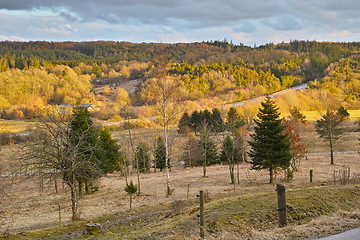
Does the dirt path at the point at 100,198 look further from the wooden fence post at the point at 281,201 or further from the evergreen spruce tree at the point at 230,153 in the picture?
the wooden fence post at the point at 281,201

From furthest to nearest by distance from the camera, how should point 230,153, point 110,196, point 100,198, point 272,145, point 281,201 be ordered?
point 230,153 < point 272,145 < point 110,196 < point 100,198 < point 281,201

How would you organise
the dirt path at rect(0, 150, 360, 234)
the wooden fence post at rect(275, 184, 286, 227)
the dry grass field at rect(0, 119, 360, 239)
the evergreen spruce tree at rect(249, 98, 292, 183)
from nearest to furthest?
1. the wooden fence post at rect(275, 184, 286, 227)
2. the dry grass field at rect(0, 119, 360, 239)
3. the dirt path at rect(0, 150, 360, 234)
4. the evergreen spruce tree at rect(249, 98, 292, 183)

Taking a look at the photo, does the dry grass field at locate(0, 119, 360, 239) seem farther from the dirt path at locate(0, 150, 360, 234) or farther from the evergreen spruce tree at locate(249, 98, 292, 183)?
the evergreen spruce tree at locate(249, 98, 292, 183)

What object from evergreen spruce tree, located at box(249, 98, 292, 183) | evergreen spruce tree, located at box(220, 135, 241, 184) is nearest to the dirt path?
evergreen spruce tree, located at box(220, 135, 241, 184)

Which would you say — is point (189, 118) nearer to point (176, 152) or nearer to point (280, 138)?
point (176, 152)

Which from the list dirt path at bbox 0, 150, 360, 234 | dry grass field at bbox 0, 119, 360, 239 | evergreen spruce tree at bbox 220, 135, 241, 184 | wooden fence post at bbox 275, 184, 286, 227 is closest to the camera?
wooden fence post at bbox 275, 184, 286, 227

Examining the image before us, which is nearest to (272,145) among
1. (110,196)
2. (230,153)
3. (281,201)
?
(230,153)

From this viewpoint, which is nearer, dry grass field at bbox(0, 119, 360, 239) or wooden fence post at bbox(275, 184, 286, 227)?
wooden fence post at bbox(275, 184, 286, 227)

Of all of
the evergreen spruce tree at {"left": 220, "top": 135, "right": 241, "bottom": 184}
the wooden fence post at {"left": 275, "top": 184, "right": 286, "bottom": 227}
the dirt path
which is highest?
the wooden fence post at {"left": 275, "top": 184, "right": 286, "bottom": 227}

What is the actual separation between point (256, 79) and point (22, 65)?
428 ft

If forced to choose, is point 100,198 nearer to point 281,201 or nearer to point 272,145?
point 272,145

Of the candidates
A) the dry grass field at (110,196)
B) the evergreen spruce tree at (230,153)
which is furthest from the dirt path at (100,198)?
the evergreen spruce tree at (230,153)

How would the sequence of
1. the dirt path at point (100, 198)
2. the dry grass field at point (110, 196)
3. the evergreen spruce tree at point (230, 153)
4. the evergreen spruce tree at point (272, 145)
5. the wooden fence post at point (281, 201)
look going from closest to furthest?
the wooden fence post at point (281, 201)
the dry grass field at point (110, 196)
the dirt path at point (100, 198)
the evergreen spruce tree at point (272, 145)
the evergreen spruce tree at point (230, 153)

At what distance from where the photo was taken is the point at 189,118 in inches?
2864
